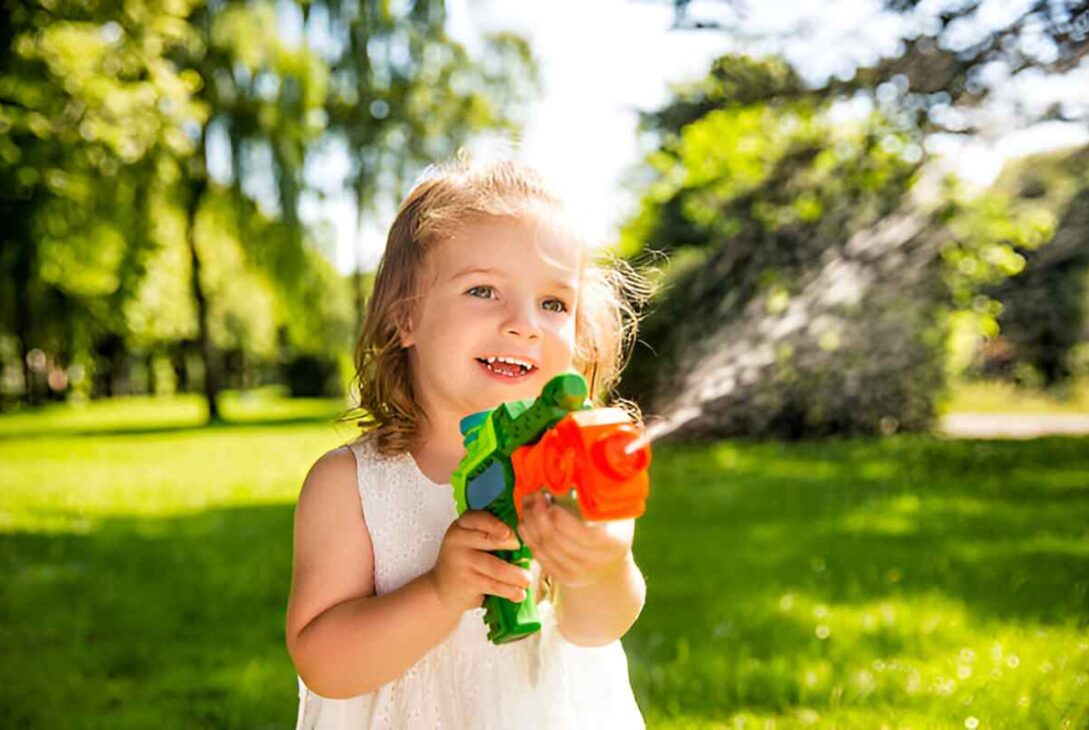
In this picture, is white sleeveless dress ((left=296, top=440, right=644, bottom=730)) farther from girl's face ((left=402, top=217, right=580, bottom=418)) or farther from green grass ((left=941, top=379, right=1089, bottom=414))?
green grass ((left=941, top=379, right=1089, bottom=414))

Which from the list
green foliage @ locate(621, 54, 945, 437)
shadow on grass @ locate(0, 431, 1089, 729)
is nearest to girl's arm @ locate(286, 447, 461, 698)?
shadow on grass @ locate(0, 431, 1089, 729)

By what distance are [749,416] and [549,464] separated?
12.4 m

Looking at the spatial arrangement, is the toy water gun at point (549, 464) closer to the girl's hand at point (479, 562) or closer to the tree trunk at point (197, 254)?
the girl's hand at point (479, 562)

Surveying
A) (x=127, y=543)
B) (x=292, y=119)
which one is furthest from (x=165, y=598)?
(x=292, y=119)

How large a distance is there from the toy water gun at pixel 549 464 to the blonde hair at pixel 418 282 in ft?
1.49

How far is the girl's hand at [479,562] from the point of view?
1411 millimetres

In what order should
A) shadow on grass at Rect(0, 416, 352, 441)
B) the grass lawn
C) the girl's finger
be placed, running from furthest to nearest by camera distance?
1. shadow on grass at Rect(0, 416, 352, 441)
2. the grass lawn
3. the girl's finger

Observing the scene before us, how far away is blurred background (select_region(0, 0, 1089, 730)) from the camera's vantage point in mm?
3410

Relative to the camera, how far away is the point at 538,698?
71.3 inches

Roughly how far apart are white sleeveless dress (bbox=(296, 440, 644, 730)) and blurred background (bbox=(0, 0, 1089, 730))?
0.32 metres

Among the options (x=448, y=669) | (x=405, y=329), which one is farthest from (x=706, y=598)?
(x=405, y=329)

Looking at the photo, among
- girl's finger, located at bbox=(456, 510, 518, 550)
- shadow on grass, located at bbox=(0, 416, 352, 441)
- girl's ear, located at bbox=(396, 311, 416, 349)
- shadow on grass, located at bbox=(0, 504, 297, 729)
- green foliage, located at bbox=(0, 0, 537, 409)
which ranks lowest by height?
shadow on grass, located at bbox=(0, 416, 352, 441)

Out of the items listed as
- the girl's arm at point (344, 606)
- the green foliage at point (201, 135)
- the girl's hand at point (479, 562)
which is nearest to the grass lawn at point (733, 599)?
the girl's arm at point (344, 606)

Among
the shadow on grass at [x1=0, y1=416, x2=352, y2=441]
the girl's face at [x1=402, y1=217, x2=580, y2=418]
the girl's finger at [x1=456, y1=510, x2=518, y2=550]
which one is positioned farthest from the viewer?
the shadow on grass at [x1=0, y1=416, x2=352, y2=441]
